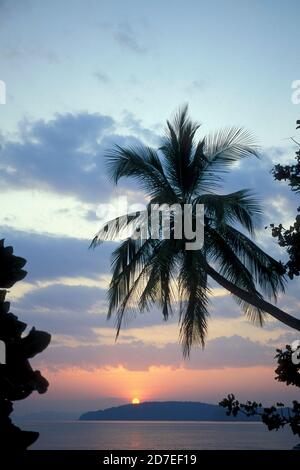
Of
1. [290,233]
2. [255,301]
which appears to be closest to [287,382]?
[290,233]

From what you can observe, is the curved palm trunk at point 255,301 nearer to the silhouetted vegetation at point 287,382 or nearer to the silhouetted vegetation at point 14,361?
the silhouetted vegetation at point 287,382

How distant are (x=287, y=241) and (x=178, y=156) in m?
7.53

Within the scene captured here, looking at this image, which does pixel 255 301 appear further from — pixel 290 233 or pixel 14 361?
pixel 14 361

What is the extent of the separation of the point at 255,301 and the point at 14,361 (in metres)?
10.2

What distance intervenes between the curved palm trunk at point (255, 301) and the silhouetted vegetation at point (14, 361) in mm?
9414

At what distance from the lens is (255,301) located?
12.0 m

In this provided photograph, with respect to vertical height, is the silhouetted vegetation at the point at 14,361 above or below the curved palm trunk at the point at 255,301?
below

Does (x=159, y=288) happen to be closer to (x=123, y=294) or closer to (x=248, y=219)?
(x=123, y=294)

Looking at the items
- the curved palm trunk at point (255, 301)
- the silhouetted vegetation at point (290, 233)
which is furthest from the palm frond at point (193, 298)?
the silhouetted vegetation at point (290, 233)

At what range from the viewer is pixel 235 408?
23.9 ft

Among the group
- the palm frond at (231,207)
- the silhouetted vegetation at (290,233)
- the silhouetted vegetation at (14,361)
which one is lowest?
the silhouetted vegetation at (14,361)

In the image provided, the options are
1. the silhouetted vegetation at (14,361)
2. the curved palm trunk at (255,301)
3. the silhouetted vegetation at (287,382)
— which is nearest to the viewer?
the silhouetted vegetation at (14,361)

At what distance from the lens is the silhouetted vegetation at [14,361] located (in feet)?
6.91

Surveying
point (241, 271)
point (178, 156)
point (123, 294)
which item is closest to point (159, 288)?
point (123, 294)
